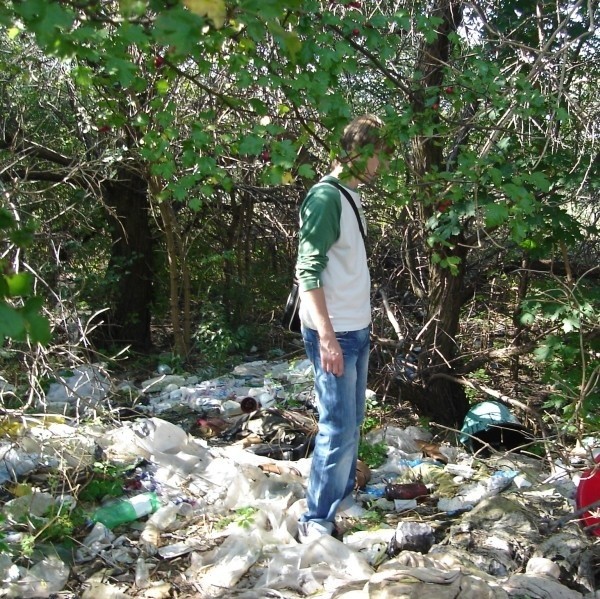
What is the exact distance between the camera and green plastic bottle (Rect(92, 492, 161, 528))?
352cm

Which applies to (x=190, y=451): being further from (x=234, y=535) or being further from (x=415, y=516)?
(x=415, y=516)

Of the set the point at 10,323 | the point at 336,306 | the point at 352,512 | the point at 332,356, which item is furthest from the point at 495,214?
the point at 10,323

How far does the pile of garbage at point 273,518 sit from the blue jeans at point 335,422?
0.55 feet

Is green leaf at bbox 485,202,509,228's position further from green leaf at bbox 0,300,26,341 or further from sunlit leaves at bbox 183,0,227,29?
green leaf at bbox 0,300,26,341

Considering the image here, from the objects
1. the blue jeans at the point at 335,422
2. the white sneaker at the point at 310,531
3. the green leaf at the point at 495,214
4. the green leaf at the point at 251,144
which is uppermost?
the green leaf at the point at 251,144

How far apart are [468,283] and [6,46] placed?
12.1 feet

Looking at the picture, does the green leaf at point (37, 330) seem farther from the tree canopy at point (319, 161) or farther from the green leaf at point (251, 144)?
the green leaf at point (251, 144)

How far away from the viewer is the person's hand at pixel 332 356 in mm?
2992

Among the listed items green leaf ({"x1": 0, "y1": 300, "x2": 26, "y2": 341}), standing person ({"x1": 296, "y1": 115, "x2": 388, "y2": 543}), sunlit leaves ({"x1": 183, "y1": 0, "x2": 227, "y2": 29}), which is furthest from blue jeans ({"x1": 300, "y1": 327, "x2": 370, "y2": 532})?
green leaf ({"x1": 0, "y1": 300, "x2": 26, "y2": 341})

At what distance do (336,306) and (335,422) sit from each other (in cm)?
48

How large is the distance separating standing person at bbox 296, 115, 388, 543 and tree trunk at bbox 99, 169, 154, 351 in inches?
179

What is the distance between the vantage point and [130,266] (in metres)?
7.68

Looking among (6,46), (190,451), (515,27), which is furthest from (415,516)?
(6,46)

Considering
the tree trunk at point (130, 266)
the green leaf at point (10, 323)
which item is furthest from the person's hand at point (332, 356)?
the tree trunk at point (130, 266)
